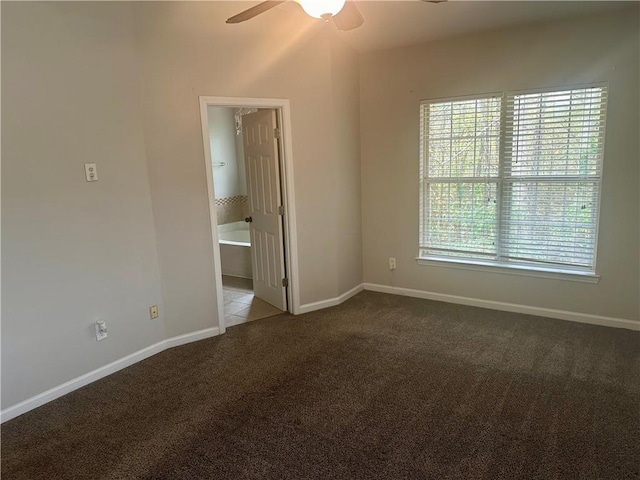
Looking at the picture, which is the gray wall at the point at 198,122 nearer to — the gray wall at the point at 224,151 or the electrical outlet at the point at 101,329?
the electrical outlet at the point at 101,329

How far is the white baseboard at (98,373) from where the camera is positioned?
8.54ft

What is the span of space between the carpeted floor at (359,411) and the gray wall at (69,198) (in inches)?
14.6

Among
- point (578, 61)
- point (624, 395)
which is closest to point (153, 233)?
point (624, 395)

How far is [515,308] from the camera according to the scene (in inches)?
156

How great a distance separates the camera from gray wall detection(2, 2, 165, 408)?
8.24 feet

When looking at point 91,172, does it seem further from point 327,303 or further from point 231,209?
point 231,209

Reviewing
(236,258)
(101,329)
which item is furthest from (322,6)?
(236,258)

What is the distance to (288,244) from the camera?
400 centimetres

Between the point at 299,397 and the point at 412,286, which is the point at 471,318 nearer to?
the point at 412,286

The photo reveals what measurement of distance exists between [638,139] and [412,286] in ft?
7.52

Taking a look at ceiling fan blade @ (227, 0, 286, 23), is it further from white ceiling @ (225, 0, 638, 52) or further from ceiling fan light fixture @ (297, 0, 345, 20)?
white ceiling @ (225, 0, 638, 52)

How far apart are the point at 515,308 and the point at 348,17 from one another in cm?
295

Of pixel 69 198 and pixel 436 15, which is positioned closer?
pixel 69 198

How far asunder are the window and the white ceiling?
58 cm
